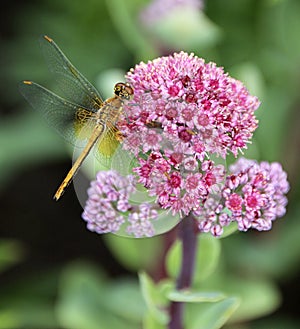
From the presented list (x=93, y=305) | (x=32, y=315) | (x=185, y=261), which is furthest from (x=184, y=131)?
(x=32, y=315)

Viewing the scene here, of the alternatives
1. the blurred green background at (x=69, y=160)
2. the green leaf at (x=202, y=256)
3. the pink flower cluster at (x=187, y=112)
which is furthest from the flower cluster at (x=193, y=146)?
the blurred green background at (x=69, y=160)

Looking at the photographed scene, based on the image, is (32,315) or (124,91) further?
(32,315)

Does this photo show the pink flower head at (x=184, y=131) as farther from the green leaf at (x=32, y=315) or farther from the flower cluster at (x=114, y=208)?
the green leaf at (x=32, y=315)

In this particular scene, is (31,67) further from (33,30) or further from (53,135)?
(53,135)

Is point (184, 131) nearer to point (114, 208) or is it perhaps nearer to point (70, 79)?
point (114, 208)

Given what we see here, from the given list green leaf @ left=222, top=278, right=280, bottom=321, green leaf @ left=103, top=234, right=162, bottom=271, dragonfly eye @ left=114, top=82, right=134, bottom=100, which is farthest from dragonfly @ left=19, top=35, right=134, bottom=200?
green leaf @ left=222, top=278, right=280, bottom=321

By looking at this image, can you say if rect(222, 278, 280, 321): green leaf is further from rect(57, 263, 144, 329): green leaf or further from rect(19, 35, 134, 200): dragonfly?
rect(19, 35, 134, 200): dragonfly
